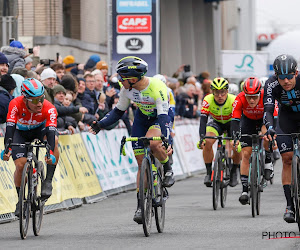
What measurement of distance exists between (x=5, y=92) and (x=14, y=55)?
226cm

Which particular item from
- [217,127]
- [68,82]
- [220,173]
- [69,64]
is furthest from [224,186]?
[69,64]

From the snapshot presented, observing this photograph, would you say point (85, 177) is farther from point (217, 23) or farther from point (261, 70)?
point (217, 23)

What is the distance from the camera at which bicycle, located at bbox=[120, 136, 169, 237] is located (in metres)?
10.9

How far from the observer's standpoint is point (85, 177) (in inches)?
643

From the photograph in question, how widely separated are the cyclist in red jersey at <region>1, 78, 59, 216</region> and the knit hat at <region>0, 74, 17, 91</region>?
2.15 meters

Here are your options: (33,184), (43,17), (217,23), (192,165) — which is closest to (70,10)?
(43,17)

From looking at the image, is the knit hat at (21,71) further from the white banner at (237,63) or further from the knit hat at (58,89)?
the white banner at (237,63)

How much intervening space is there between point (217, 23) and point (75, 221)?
42.2 meters

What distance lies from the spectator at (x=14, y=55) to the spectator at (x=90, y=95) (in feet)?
7.12

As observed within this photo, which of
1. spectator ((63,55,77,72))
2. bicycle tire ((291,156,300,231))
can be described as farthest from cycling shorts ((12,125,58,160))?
spectator ((63,55,77,72))

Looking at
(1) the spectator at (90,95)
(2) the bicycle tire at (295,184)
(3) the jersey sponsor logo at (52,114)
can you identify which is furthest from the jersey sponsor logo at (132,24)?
(2) the bicycle tire at (295,184)

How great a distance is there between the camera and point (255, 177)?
1368cm

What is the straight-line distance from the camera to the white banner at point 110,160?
1708 cm

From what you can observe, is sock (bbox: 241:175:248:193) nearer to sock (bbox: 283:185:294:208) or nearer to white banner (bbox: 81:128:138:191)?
sock (bbox: 283:185:294:208)
